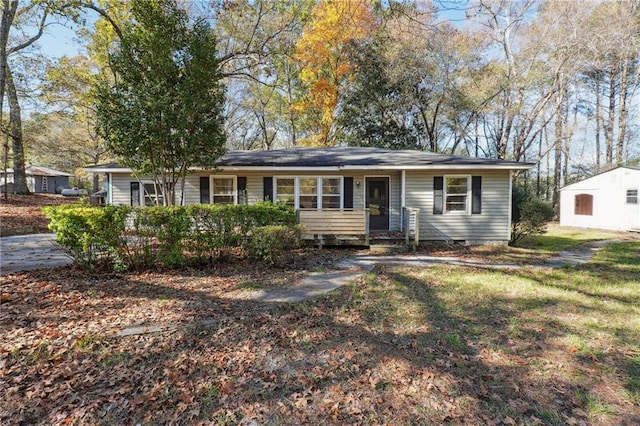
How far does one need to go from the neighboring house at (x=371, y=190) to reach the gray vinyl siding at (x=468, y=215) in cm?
3

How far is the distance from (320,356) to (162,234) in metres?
4.54

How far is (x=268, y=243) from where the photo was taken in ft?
22.4

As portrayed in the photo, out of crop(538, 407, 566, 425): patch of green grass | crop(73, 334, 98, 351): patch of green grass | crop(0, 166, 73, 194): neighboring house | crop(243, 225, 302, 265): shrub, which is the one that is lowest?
crop(538, 407, 566, 425): patch of green grass

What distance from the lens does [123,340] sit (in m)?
3.63

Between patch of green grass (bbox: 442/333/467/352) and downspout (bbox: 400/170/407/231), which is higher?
downspout (bbox: 400/170/407/231)

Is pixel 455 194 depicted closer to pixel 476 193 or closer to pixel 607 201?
pixel 476 193

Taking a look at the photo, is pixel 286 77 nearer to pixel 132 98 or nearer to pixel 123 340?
pixel 132 98

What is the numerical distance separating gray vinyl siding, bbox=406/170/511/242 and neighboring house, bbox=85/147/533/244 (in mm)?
31

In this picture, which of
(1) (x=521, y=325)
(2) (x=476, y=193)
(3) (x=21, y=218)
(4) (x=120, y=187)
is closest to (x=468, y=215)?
(2) (x=476, y=193)

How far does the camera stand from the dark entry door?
11.5 m

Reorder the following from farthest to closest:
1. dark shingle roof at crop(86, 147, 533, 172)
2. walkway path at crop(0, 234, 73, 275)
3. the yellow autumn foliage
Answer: the yellow autumn foliage
dark shingle roof at crop(86, 147, 533, 172)
walkway path at crop(0, 234, 73, 275)

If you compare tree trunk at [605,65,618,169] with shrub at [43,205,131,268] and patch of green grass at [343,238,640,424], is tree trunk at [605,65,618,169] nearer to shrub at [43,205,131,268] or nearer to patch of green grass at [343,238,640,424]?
patch of green grass at [343,238,640,424]

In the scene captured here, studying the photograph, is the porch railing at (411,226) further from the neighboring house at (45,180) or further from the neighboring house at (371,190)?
the neighboring house at (45,180)

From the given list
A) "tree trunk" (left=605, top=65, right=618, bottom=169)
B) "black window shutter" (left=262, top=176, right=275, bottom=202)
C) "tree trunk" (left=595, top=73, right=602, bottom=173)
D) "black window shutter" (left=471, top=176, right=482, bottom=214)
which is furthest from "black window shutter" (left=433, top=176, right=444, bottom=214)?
"tree trunk" (left=595, top=73, right=602, bottom=173)
